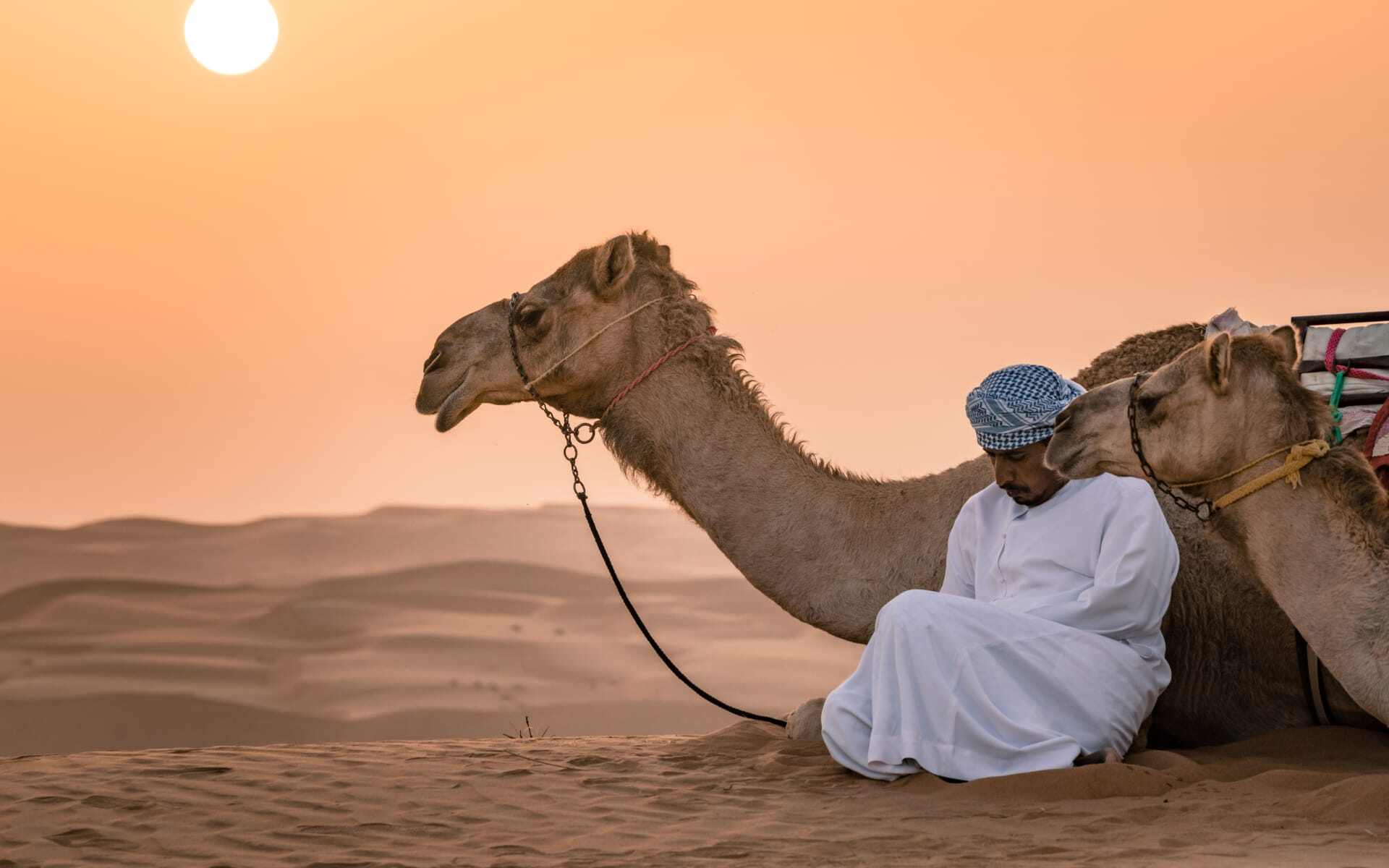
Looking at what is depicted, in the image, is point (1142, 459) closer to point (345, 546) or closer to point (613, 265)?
point (613, 265)

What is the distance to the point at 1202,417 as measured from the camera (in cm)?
529

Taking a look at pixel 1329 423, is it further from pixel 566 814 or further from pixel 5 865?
pixel 5 865

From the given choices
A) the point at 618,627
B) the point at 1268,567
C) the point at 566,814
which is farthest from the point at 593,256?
the point at 618,627

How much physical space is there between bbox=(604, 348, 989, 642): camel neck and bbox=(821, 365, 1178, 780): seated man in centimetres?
92

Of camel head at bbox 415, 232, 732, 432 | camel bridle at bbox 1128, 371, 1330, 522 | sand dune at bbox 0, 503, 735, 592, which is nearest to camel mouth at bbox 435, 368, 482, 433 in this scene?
camel head at bbox 415, 232, 732, 432

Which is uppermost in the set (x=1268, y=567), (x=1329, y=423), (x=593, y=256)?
(x=593, y=256)

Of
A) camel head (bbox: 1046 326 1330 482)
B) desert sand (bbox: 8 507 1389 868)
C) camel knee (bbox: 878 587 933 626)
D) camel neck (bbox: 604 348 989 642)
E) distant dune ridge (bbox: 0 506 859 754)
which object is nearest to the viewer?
desert sand (bbox: 8 507 1389 868)

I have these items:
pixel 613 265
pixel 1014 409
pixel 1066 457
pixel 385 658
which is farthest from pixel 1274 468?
pixel 385 658

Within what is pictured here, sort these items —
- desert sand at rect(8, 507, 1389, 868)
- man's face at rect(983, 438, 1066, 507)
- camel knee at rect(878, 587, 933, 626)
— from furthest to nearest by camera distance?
1. man's face at rect(983, 438, 1066, 507)
2. camel knee at rect(878, 587, 933, 626)
3. desert sand at rect(8, 507, 1389, 868)

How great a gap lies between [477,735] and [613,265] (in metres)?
7.73

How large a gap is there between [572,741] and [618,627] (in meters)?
10.2

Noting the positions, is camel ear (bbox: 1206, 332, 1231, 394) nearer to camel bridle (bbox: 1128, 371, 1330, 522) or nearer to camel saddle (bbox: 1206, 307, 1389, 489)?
camel bridle (bbox: 1128, 371, 1330, 522)

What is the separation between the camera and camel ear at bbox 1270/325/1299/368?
17.5 feet

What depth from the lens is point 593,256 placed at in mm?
7273
